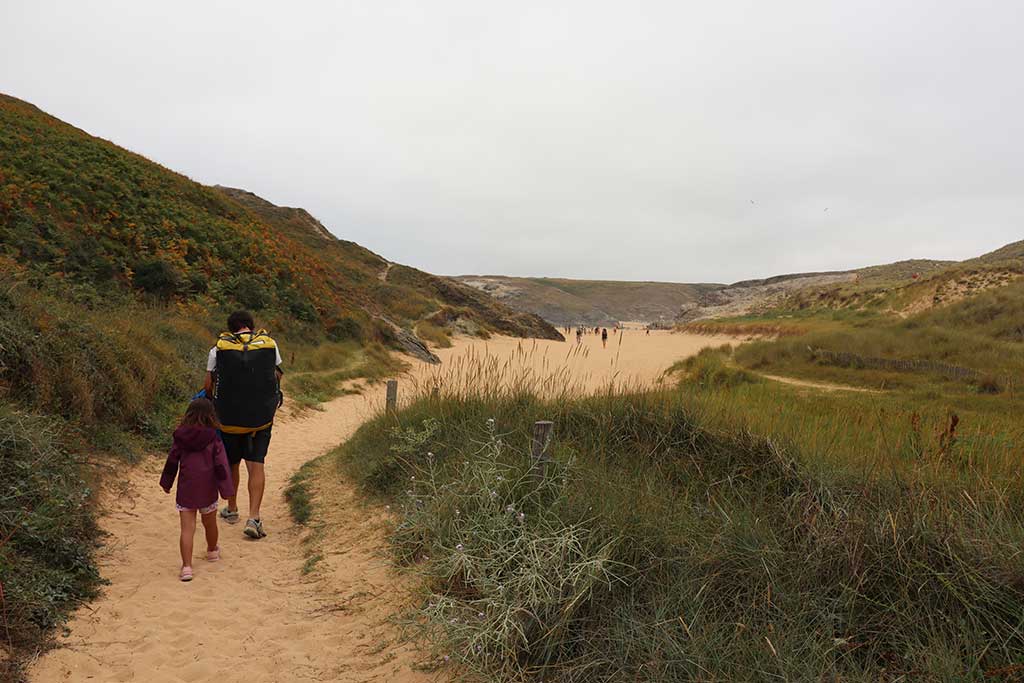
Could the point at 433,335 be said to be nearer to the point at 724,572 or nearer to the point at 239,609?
the point at 239,609

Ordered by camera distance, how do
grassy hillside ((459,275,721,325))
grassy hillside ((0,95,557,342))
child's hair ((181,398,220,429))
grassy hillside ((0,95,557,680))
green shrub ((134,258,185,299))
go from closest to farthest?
grassy hillside ((0,95,557,680)) < child's hair ((181,398,220,429)) < grassy hillside ((0,95,557,342)) < green shrub ((134,258,185,299)) < grassy hillside ((459,275,721,325))

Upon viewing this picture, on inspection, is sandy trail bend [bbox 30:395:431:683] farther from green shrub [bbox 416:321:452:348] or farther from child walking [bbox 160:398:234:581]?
green shrub [bbox 416:321:452:348]

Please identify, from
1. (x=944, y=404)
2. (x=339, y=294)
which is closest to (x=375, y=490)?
(x=944, y=404)

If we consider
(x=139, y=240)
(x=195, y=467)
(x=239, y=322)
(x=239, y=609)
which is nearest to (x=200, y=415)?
(x=195, y=467)

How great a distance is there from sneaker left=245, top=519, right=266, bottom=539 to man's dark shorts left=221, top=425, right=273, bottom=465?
601 mm

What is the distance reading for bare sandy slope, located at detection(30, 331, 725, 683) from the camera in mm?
3248

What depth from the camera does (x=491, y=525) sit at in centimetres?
369

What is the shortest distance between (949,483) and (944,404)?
8.07 m

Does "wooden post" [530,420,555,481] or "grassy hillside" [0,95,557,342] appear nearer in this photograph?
"wooden post" [530,420,555,481]

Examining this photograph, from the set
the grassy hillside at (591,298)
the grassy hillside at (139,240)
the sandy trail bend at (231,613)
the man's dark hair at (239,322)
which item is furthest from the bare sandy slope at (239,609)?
the grassy hillside at (591,298)

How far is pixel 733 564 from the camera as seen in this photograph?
315cm

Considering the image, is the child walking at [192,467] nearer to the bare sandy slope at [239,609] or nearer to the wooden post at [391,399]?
the bare sandy slope at [239,609]

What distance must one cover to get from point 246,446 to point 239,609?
162 centimetres

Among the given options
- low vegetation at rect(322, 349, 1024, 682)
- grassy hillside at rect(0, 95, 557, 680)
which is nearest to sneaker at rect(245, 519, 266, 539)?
grassy hillside at rect(0, 95, 557, 680)
